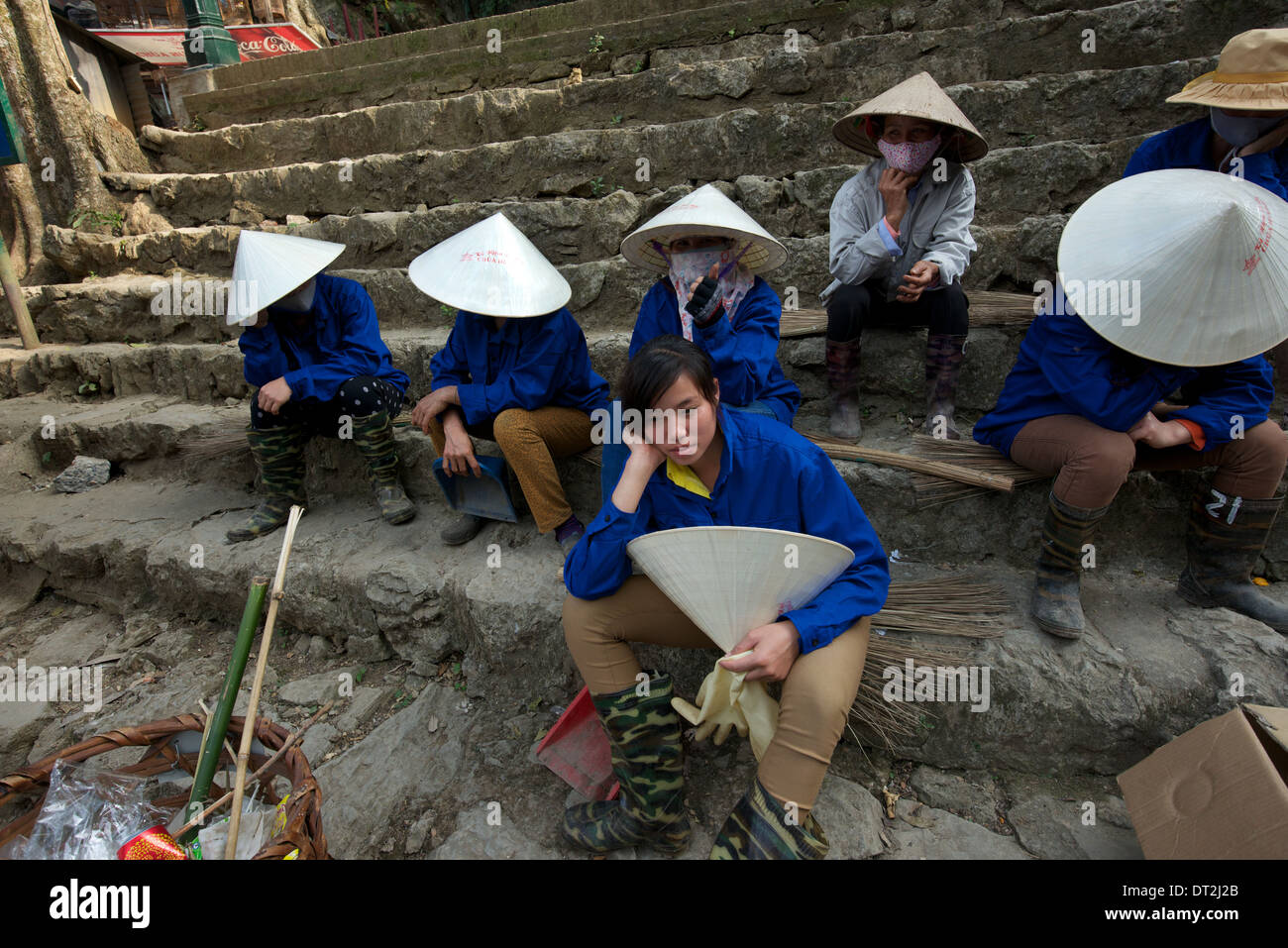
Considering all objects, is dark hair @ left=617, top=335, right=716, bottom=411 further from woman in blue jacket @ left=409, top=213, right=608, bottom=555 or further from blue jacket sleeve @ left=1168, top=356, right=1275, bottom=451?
blue jacket sleeve @ left=1168, top=356, right=1275, bottom=451

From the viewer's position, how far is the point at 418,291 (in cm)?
398

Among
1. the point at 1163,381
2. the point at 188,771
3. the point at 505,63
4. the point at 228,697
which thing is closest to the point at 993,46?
the point at 1163,381

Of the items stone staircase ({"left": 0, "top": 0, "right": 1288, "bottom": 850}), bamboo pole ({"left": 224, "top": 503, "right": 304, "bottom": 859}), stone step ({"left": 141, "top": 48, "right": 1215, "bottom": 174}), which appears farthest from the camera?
stone step ({"left": 141, "top": 48, "right": 1215, "bottom": 174})

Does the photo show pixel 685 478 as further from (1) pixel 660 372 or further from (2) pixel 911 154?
(2) pixel 911 154

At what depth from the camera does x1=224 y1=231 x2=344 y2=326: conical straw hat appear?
8.67 feet

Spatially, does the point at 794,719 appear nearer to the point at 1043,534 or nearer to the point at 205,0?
the point at 1043,534

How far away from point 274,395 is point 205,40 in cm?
658

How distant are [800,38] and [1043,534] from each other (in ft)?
13.4

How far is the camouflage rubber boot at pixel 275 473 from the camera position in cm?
299

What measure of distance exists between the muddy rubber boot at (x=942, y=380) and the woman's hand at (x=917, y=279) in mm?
226

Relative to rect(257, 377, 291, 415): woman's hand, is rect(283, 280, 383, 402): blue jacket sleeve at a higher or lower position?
higher

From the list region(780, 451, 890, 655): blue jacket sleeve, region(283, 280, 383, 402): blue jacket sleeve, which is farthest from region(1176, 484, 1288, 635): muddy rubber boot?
region(283, 280, 383, 402): blue jacket sleeve

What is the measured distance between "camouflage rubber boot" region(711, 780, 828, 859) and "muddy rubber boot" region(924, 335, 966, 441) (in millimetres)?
1642

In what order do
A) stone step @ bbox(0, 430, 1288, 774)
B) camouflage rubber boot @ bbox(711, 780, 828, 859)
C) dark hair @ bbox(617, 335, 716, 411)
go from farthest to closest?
1. stone step @ bbox(0, 430, 1288, 774)
2. dark hair @ bbox(617, 335, 716, 411)
3. camouflage rubber boot @ bbox(711, 780, 828, 859)
